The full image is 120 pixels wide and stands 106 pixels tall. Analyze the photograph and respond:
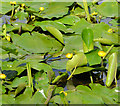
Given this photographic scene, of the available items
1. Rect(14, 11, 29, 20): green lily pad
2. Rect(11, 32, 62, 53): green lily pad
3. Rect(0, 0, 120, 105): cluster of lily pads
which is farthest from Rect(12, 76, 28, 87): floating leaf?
Rect(14, 11, 29, 20): green lily pad

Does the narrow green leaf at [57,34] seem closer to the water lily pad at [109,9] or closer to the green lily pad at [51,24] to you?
the green lily pad at [51,24]

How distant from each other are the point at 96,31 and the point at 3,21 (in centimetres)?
93

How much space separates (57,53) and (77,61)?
1.39 feet

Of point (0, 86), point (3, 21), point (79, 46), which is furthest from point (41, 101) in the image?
point (3, 21)

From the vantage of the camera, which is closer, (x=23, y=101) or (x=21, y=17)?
(x=23, y=101)

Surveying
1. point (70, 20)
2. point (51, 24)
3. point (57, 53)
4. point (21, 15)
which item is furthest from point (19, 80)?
point (21, 15)

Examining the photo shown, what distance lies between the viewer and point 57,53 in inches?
68.3

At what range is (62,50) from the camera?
5.72ft

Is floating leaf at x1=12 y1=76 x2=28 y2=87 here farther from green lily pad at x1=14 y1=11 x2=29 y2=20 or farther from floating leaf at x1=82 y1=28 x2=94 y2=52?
green lily pad at x1=14 y1=11 x2=29 y2=20

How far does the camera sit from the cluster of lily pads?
1.24 metres

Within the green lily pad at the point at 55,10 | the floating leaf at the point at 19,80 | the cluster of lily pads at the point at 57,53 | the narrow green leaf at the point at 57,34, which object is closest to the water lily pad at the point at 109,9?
the cluster of lily pads at the point at 57,53

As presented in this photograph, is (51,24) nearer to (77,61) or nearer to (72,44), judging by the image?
(72,44)

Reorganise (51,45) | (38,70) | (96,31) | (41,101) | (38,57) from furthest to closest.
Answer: (96,31) < (51,45) < (38,57) < (38,70) < (41,101)

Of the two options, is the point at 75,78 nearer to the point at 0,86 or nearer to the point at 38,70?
the point at 38,70
